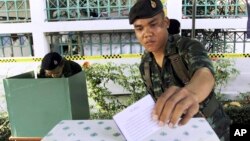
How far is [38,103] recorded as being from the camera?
1.59m

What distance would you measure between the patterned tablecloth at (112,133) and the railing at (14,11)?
12.6 ft

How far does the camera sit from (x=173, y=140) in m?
0.91

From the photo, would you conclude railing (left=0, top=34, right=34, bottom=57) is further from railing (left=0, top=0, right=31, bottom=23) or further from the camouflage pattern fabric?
the camouflage pattern fabric

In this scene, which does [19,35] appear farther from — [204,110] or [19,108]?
[204,110]

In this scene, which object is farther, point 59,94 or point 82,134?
point 59,94

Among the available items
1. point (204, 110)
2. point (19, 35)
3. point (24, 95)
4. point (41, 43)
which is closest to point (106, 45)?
point (41, 43)

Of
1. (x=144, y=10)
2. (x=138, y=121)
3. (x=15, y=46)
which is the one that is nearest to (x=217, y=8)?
(x=15, y=46)

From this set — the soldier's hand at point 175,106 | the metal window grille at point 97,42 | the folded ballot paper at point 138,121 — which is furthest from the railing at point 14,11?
the soldier's hand at point 175,106

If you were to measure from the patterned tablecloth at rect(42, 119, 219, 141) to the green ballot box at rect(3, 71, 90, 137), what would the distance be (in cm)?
50

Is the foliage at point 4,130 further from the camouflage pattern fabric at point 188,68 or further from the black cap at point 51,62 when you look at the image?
the camouflage pattern fabric at point 188,68

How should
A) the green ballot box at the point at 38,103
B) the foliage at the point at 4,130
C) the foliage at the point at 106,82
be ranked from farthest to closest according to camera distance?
the foliage at the point at 106,82 → the foliage at the point at 4,130 → the green ballot box at the point at 38,103

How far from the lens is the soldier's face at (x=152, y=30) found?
1.07 metres

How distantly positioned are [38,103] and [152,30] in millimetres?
832

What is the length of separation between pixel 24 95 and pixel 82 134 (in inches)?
29.3
